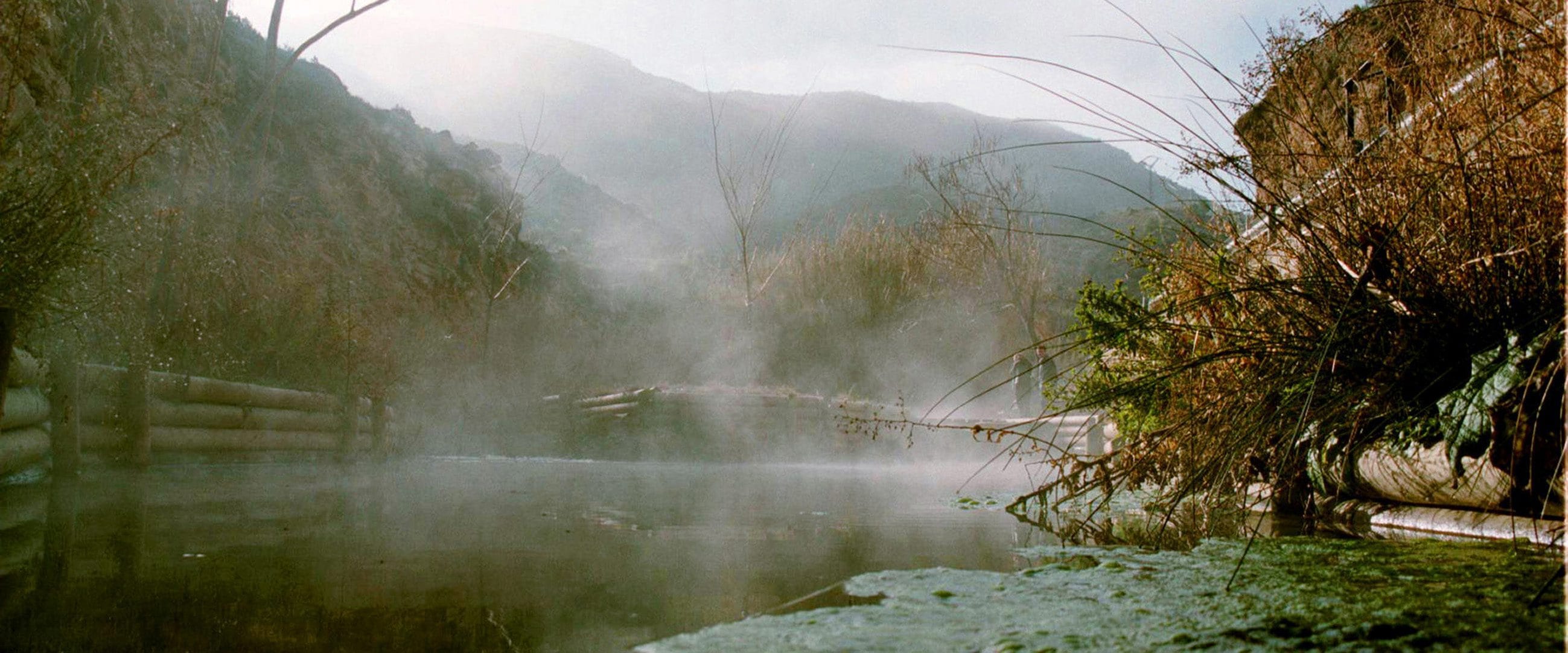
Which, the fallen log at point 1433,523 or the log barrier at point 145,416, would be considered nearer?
the fallen log at point 1433,523

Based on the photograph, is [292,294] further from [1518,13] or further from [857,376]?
[857,376]

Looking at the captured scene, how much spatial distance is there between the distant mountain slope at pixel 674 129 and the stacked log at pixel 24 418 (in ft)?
116

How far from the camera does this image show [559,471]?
8328 mm

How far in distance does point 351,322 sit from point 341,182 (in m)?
8.39

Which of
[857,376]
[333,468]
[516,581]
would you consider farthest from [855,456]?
[516,581]

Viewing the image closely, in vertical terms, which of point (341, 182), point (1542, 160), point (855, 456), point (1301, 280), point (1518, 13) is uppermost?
point (341, 182)

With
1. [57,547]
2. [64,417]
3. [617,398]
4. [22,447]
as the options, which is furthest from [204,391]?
[617,398]

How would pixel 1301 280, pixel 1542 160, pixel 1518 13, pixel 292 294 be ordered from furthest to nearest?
pixel 292 294, pixel 1518 13, pixel 1301 280, pixel 1542 160

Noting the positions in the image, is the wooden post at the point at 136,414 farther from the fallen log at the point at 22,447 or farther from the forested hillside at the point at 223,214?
the fallen log at the point at 22,447

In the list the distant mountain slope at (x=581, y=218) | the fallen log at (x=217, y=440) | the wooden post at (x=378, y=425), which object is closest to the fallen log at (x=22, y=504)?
the fallen log at (x=217, y=440)

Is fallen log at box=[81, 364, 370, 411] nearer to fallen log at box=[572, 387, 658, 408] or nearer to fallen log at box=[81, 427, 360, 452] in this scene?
fallen log at box=[81, 427, 360, 452]

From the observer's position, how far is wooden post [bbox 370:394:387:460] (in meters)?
10.8

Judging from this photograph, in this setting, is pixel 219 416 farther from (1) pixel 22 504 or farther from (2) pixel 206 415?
(1) pixel 22 504

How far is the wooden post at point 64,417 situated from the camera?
5777 mm
